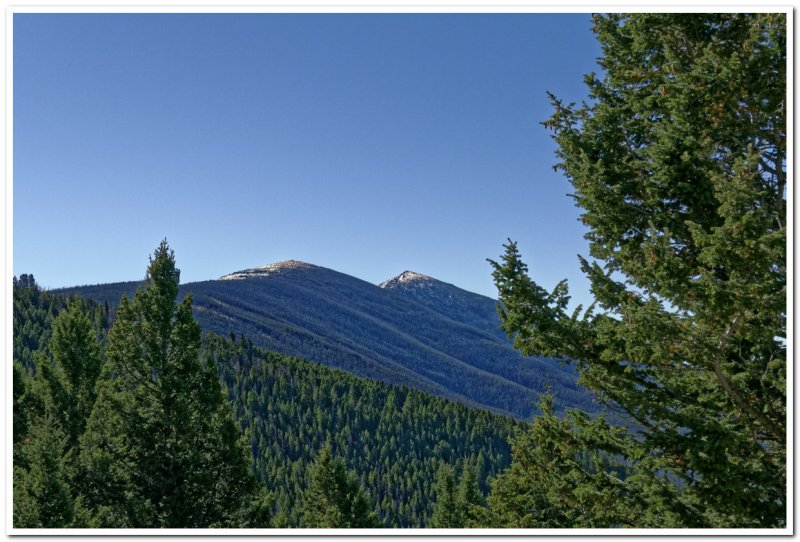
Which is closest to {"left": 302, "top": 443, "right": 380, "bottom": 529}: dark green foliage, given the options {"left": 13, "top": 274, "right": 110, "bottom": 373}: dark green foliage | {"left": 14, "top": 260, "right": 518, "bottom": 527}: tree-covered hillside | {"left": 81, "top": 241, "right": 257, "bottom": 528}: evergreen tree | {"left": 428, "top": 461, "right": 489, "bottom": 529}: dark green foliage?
{"left": 14, "top": 260, "right": 518, "bottom": 527}: tree-covered hillside

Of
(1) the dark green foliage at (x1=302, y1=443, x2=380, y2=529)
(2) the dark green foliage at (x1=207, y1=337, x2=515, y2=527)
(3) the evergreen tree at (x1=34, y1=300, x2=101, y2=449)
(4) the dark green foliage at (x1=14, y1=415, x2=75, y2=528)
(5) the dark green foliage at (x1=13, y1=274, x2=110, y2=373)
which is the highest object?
(5) the dark green foliage at (x1=13, y1=274, x2=110, y2=373)

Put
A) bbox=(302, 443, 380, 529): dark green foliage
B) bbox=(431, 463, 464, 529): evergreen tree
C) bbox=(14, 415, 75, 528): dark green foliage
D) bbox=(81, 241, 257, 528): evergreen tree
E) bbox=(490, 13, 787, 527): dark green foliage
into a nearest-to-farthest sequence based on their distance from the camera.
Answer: bbox=(490, 13, 787, 527): dark green foliage → bbox=(14, 415, 75, 528): dark green foliage → bbox=(81, 241, 257, 528): evergreen tree → bbox=(302, 443, 380, 529): dark green foliage → bbox=(431, 463, 464, 529): evergreen tree

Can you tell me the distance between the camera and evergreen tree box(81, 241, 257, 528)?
1388 centimetres

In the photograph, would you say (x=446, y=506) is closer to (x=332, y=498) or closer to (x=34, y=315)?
(x=332, y=498)

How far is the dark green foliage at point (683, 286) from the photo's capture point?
6.21 meters

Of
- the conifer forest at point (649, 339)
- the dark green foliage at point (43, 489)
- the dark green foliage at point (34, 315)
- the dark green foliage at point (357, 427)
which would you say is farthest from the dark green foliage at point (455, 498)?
the dark green foliage at point (34, 315)

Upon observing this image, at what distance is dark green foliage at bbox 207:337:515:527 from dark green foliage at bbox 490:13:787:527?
109m

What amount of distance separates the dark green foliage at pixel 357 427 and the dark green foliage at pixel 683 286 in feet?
358

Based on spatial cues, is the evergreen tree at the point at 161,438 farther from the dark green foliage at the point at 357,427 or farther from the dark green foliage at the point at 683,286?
the dark green foliage at the point at 357,427

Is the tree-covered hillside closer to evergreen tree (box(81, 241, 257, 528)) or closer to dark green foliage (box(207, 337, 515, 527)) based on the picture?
evergreen tree (box(81, 241, 257, 528))

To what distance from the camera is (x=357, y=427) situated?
14750 centimetres

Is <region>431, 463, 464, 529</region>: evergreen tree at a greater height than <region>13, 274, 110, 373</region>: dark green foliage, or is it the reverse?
<region>13, 274, 110, 373</region>: dark green foliage

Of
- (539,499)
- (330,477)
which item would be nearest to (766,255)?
(539,499)
